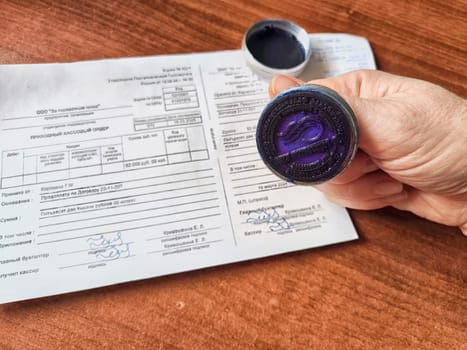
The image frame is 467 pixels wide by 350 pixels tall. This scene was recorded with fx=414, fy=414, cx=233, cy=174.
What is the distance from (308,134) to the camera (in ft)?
1.32

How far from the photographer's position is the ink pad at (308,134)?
39 cm

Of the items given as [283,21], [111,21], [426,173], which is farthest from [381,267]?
[111,21]

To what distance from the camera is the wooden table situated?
45 centimetres

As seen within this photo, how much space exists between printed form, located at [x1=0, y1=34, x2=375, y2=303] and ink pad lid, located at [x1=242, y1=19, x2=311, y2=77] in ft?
0.09

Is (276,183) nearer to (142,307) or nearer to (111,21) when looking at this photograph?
(142,307)

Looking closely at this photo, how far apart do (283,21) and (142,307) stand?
1.42 feet
